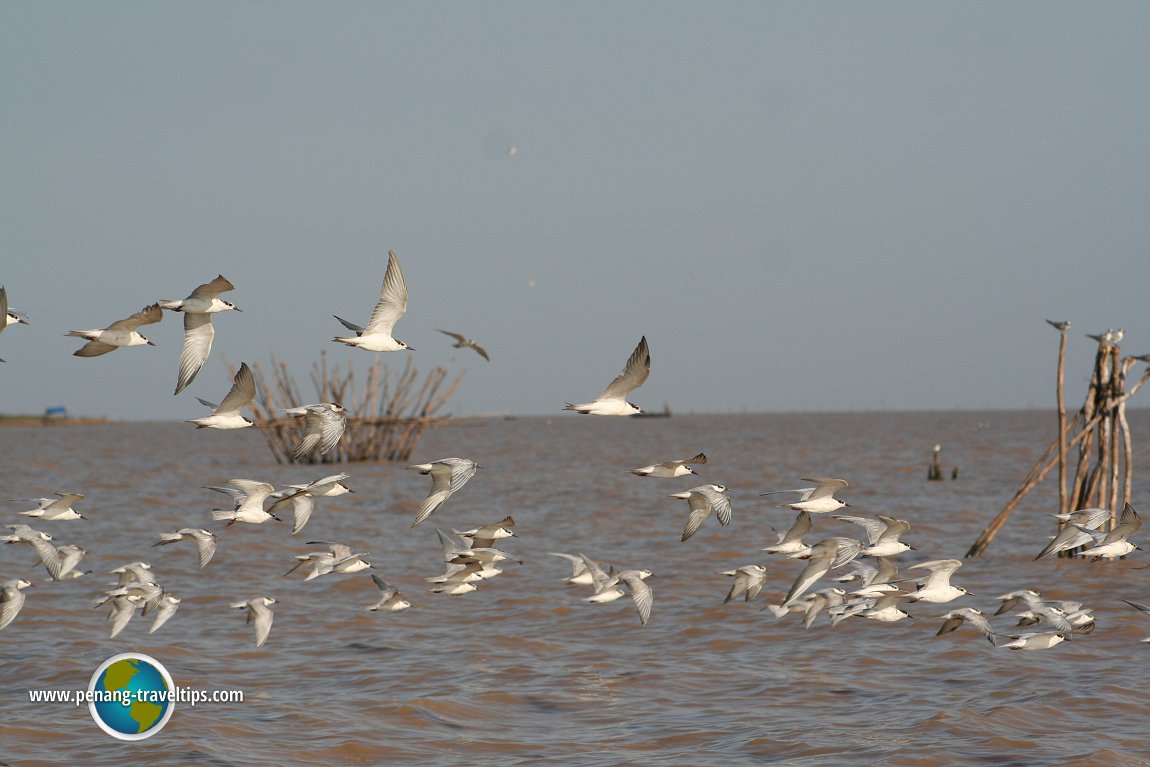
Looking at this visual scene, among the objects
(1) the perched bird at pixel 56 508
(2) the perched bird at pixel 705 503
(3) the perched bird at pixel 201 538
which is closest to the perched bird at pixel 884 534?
(2) the perched bird at pixel 705 503

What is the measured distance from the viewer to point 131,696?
35.0ft

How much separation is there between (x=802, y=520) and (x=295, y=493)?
4.55m

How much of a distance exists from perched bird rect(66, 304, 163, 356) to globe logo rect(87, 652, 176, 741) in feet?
10.6

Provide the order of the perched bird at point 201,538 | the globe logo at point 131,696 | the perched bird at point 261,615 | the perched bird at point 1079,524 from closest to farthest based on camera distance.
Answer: the globe logo at point 131,696, the perched bird at point 201,538, the perched bird at point 1079,524, the perched bird at point 261,615

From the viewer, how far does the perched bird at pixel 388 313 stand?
379 inches

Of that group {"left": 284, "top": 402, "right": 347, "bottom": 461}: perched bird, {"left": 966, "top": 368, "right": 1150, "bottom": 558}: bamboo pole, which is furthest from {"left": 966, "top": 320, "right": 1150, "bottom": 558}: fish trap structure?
{"left": 284, "top": 402, "right": 347, "bottom": 461}: perched bird

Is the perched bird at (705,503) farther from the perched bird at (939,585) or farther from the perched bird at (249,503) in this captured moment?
the perched bird at (249,503)

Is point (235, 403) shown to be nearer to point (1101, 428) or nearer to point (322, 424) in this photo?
point (322, 424)

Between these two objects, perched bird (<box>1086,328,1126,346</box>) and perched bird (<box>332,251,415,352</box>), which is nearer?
perched bird (<box>332,251,415,352</box>)

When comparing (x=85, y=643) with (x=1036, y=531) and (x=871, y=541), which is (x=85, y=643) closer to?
(x=871, y=541)
